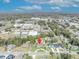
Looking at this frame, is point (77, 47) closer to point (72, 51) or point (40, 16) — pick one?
point (72, 51)

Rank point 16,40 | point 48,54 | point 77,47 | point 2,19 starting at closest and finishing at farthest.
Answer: point 48,54 → point 77,47 → point 16,40 → point 2,19

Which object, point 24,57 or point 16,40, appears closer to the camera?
point 24,57

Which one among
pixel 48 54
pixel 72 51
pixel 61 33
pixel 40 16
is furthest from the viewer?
pixel 40 16

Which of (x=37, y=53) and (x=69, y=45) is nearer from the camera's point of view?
(x=37, y=53)

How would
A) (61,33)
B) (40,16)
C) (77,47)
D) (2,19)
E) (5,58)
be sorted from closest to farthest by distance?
(5,58) < (77,47) < (61,33) < (2,19) < (40,16)

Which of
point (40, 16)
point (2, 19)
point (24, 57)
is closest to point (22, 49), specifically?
point (24, 57)

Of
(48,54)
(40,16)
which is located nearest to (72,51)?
(48,54)

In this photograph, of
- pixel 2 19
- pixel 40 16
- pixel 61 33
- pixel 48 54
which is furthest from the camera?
pixel 40 16

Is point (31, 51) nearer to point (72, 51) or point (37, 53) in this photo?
point (37, 53)

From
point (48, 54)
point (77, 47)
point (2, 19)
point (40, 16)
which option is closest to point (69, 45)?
point (77, 47)
